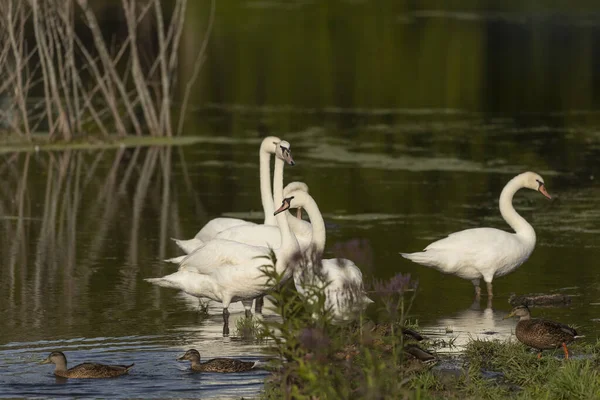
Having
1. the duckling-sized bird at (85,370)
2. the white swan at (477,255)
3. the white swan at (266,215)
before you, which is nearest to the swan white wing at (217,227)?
the white swan at (266,215)

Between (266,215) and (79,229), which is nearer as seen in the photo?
(266,215)

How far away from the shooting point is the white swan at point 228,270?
34.1 feet

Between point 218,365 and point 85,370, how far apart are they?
0.85m

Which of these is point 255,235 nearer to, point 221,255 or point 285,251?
point 221,255

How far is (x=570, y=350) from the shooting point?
31.7 ft

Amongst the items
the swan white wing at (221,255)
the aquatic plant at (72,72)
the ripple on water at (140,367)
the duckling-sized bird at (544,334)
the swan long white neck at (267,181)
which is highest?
the aquatic plant at (72,72)

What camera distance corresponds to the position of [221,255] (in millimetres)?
10672

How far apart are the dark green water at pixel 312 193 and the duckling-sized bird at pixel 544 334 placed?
3.14ft

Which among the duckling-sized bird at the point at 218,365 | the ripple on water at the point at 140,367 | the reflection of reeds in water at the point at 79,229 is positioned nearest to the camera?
the ripple on water at the point at 140,367

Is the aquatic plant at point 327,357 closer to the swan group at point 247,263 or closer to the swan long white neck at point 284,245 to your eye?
the swan group at point 247,263

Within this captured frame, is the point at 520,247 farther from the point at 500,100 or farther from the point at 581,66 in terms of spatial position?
the point at 581,66

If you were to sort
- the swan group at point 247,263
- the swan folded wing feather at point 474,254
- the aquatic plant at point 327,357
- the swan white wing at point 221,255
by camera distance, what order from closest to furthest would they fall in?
the aquatic plant at point 327,357
the swan group at point 247,263
the swan white wing at point 221,255
the swan folded wing feather at point 474,254

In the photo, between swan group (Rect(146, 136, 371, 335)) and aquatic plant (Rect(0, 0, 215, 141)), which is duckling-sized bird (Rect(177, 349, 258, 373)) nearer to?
swan group (Rect(146, 136, 371, 335))

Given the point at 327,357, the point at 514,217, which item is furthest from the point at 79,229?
the point at 327,357
